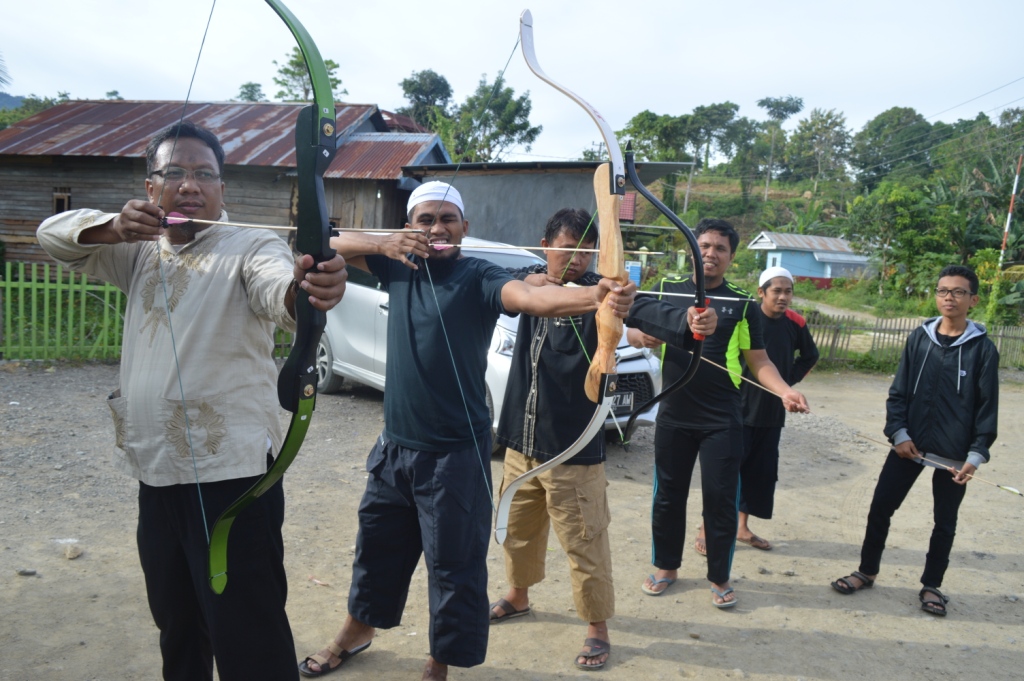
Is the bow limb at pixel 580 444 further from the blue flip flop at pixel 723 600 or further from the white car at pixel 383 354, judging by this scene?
the white car at pixel 383 354

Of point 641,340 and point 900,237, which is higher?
point 900,237

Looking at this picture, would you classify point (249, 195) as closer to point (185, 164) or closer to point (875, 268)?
point (185, 164)

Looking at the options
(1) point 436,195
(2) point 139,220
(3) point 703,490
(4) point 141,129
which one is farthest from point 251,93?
(3) point 703,490

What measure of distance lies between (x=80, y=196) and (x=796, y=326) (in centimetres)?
427

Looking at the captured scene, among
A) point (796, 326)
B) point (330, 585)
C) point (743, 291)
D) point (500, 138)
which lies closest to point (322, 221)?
point (500, 138)

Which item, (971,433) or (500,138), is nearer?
(500,138)

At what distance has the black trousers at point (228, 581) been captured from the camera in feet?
6.72

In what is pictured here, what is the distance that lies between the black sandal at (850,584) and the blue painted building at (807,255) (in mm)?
38447

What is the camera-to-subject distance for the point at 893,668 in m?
3.27

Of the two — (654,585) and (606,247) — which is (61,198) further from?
(654,585)

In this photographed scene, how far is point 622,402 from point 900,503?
233 centimetres

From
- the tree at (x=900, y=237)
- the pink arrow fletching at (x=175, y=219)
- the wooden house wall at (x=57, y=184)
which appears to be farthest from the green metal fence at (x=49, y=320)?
the tree at (x=900, y=237)

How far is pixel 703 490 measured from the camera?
3697mm

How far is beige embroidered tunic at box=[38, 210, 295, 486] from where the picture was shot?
201 centimetres
